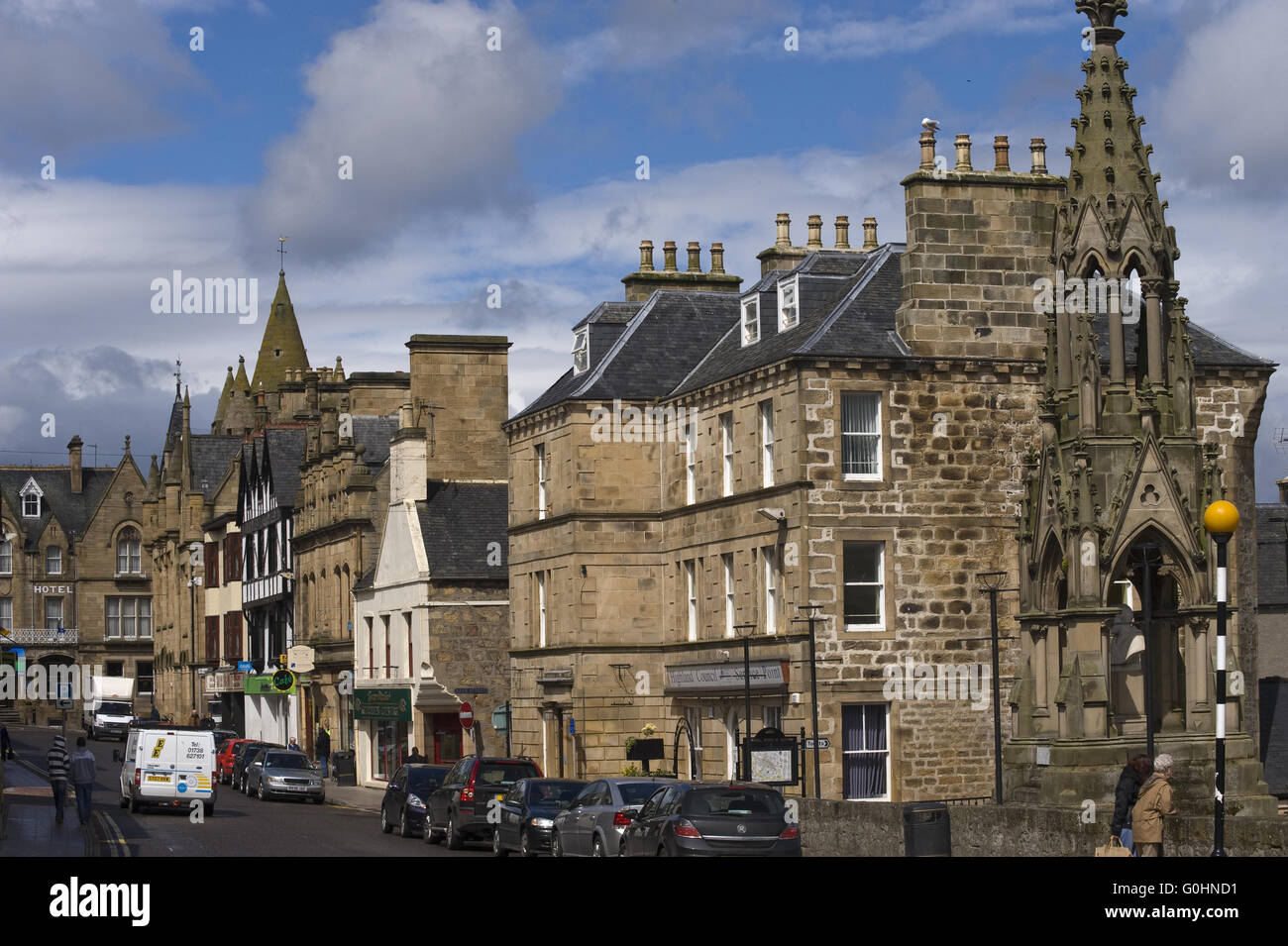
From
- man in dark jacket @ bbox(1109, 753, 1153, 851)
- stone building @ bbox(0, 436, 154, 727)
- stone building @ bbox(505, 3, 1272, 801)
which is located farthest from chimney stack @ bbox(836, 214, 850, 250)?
stone building @ bbox(0, 436, 154, 727)

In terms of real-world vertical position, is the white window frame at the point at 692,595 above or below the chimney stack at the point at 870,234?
below

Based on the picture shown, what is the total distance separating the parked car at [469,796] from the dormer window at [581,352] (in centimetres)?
1546

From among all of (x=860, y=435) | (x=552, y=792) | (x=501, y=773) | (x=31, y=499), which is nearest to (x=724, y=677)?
(x=860, y=435)

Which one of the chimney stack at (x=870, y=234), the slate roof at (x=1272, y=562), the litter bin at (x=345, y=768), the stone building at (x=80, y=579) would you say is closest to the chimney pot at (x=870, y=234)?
the chimney stack at (x=870, y=234)

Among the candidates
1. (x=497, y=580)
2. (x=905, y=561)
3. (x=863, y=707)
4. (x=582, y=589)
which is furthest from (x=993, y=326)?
(x=497, y=580)

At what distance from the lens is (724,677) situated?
1789 inches

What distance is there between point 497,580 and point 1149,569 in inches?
1264

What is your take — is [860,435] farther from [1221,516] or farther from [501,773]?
[1221,516]

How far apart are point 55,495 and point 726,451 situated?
88.2 m

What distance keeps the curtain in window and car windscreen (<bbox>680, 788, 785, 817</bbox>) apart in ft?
51.8

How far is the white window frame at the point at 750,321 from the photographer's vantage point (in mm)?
48000

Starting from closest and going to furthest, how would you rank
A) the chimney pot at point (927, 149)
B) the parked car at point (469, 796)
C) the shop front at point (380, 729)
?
1. the parked car at point (469, 796)
2. the chimney pot at point (927, 149)
3. the shop front at point (380, 729)

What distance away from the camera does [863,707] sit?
141 ft

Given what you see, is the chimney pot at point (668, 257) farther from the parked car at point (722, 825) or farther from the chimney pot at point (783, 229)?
the parked car at point (722, 825)
